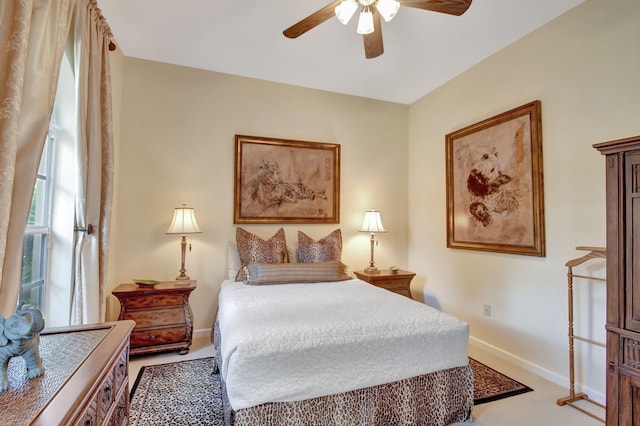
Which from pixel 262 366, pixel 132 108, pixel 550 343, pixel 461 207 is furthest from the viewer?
pixel 461 207

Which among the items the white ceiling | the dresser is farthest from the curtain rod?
the dresser

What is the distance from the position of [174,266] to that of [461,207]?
319 cm

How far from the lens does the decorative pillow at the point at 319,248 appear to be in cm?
344

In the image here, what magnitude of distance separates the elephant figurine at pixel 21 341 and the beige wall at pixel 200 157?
8.04 feet

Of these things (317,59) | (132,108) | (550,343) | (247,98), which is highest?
(317,59)

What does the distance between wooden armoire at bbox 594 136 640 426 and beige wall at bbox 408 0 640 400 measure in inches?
29.1

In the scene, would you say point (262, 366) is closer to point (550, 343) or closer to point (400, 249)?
point (550, 343)

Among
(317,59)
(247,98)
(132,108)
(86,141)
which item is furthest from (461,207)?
(132,108)

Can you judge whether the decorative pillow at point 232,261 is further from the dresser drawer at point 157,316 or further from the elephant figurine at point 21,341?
the elephant figurine at point 21,341

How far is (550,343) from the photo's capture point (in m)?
2.52

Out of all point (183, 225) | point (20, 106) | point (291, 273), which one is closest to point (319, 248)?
point (291, 273)

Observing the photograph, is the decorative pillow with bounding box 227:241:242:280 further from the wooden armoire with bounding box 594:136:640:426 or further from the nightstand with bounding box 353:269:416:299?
the wooden armoire with bounding box 594:136:640:426

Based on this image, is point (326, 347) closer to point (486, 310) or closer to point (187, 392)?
point (187, 392)

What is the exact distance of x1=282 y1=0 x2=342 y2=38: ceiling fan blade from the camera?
1938 mm
